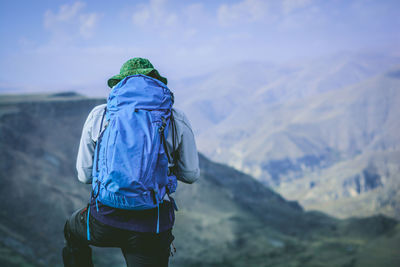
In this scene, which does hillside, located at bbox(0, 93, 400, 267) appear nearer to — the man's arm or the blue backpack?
the man's arm

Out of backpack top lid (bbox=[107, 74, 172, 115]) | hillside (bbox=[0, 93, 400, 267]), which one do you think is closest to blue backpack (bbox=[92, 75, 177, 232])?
backpack top lid (bbox=[107, 74, 172, 115])

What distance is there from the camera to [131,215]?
252 cm

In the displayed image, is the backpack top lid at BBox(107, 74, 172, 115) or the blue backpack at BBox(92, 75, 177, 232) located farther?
the backpack top lid at BBox(107, 74, 172, 115)

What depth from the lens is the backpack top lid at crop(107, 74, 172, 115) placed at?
2572 mm

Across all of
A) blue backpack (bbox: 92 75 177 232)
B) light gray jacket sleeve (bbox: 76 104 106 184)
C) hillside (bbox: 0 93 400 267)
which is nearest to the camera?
blue backpack (bbox: 92 75 177 232)

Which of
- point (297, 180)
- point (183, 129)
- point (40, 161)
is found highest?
point (183, 129)

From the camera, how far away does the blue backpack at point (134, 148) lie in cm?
236

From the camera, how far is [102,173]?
2471 millimetres

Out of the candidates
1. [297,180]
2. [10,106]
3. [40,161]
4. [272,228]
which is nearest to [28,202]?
[40,161]

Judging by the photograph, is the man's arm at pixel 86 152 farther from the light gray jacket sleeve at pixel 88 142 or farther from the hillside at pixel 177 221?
the hillside at pixel 177 221

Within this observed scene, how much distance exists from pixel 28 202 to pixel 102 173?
31.6 metres

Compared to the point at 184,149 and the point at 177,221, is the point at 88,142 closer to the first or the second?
the point at 184,149

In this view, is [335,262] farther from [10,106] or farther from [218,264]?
[10,106]

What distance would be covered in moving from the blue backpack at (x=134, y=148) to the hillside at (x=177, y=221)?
23718 mm
